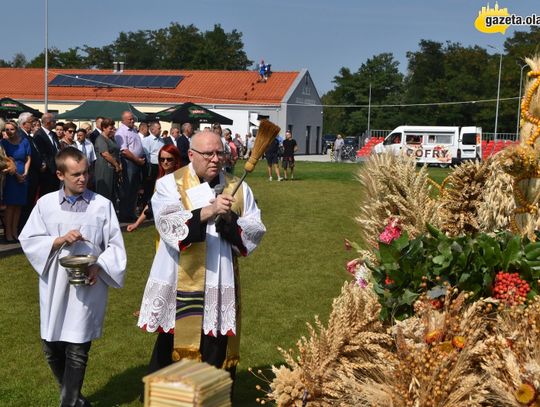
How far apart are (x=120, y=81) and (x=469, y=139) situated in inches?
1051

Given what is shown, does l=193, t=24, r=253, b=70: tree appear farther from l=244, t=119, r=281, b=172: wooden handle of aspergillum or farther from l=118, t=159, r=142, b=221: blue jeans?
l=244, t=119, r=281, b=172: wooden handle of aspergillum

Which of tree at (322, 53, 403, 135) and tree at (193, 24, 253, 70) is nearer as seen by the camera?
tree at (322, 53, 403, 135)

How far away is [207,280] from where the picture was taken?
15.6ft

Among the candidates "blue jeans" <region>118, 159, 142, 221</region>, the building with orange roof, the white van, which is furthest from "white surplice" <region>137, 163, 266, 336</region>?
the building with orange roof

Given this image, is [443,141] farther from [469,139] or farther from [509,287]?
[509,287]

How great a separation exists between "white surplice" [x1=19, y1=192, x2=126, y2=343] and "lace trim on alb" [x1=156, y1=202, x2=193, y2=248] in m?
0.49

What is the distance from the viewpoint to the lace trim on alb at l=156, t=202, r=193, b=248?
4605 millimetres

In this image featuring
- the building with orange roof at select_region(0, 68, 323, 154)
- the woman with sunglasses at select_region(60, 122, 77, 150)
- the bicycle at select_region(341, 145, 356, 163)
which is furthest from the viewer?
the building with orange roof at select_region(0, 68, 323, 154)

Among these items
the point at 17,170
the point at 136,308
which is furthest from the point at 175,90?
the point at 136,308

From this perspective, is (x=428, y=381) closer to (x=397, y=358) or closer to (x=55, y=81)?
(x=397, y=358)

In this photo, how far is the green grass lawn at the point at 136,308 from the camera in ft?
19.7

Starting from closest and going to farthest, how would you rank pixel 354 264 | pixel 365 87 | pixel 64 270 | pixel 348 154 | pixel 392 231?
pixel 392 231 → pixel 64 270 → pixel 354 264 → pixel 348 154 → pixel 365 87

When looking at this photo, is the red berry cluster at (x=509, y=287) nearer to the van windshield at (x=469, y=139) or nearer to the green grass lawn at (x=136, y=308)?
the green grass lawn at (x=136, y=308)

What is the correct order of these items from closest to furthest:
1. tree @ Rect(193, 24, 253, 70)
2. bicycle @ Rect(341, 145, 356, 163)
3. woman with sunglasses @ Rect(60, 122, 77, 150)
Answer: woman with sunglasses @ Rect(60, 122, 77, 150) → bicycle @ Rect(341, 145, 356, 163) → tree @ Rect(193, 24, 253, 70)
